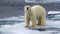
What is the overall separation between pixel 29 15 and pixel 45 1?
9.59 ft

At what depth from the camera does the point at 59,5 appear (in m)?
4.44

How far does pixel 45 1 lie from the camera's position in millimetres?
4578

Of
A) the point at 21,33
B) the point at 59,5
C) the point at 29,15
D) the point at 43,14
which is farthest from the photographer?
the point at 59,5

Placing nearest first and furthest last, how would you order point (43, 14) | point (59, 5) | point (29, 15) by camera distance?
point (29, 15), point (43, 14), point (59, 5)

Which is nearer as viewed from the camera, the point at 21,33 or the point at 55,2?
the point at 21,33

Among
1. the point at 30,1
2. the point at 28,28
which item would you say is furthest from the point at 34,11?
the point at 30,1

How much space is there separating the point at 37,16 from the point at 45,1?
9.22ft

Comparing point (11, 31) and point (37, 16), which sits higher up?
point (37, 16)

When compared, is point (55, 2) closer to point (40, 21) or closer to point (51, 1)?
point (51, 1)

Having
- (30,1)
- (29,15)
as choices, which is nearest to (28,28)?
(29,15)

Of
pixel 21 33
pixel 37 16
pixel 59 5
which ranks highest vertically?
pixel 59 5

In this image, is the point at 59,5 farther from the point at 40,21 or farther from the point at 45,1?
the point at 40,21

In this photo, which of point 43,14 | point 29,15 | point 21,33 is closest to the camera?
point 21,33

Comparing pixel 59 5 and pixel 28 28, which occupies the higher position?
pixel 59 5
